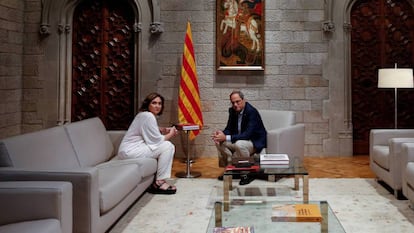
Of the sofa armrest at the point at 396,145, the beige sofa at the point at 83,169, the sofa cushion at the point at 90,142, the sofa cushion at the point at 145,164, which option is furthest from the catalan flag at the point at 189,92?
the sofa armrest at the point at 396,145

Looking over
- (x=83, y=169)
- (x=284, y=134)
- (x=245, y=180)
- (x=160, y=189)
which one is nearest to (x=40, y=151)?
(x=83, y=169)

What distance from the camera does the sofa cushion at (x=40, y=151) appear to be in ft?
9.59

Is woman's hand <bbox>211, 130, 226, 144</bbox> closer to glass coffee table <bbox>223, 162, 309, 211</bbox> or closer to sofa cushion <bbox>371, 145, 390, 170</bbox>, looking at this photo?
glass coffee table <bbox>223, 162, 309, 211</bbox>

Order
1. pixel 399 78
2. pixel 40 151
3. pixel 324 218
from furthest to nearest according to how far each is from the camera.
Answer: pixel 399 78 < pixel 40 151 < pixel 324 218

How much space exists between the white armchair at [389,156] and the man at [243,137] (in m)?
1.25

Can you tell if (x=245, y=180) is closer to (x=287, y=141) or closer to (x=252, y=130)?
(x=252, y=130)

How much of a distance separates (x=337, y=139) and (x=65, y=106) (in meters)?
4.33

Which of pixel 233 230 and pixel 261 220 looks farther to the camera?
pixel 261 220

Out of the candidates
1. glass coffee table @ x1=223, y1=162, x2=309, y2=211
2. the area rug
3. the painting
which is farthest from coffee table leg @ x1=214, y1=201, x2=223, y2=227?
the painting

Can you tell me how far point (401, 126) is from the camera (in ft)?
22.6

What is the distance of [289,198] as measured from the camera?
13.8ft

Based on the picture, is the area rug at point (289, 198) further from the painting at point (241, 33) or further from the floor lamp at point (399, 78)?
the painting at point (241, 33)

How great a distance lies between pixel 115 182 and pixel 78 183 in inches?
20.9

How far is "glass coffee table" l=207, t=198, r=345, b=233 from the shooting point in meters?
2.57
